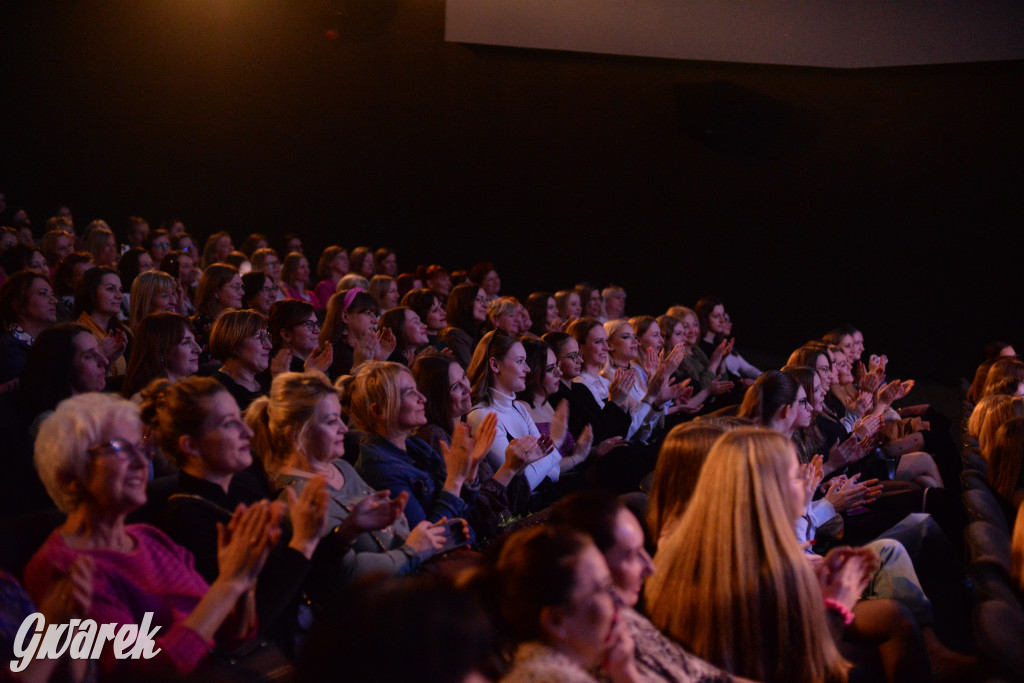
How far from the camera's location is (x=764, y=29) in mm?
7441

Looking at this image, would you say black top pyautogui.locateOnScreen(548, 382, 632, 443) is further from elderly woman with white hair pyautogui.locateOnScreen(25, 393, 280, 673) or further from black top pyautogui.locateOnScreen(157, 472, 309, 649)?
elderly woman with white hair pyautogui.locateOnScreen(25, 393, 280, 673)

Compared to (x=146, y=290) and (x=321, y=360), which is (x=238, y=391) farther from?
(x=146, y=290)

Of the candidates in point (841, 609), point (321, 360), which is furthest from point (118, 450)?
point (321, 360)

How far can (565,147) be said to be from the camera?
8.91 metres

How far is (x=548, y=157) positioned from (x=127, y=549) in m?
7.82

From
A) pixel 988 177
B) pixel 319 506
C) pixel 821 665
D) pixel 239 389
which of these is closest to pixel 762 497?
pixel 821 665

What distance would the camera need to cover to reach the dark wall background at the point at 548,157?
23.5 feet

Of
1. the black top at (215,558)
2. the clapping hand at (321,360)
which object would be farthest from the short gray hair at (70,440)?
the clapping hand at (321,360)

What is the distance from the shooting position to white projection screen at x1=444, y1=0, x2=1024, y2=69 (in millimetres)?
6652

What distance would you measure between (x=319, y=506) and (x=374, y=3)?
8.66 m

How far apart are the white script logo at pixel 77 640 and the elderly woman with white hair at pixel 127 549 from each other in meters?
0.02

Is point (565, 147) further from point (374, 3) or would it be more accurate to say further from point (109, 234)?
point (109, 234)

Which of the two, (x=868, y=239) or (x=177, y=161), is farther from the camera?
(x=177, y=161)

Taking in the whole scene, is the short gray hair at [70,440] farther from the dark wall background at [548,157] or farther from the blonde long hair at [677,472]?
the dark wall background at [548,157]
